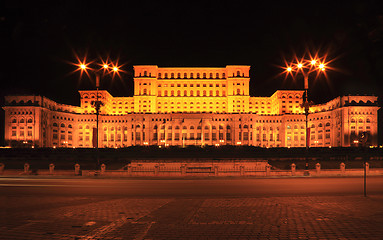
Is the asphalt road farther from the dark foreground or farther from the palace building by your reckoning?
the palace building

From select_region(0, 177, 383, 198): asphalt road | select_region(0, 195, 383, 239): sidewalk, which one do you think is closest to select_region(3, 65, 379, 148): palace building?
select_region(0, 177, 383, 198): asphalt road

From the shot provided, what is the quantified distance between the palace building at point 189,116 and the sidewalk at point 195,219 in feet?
357

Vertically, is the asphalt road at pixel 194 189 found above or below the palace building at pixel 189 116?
below

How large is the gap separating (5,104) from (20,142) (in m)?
16.6

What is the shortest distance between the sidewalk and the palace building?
357 feet

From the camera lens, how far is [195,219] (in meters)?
10.7

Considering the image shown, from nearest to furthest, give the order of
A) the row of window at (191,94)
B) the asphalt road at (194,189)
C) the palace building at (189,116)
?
the asphalt road at (194,189) → the palace building at (189,116) → the row of window at (191,94)

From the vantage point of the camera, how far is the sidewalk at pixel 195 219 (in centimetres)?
880

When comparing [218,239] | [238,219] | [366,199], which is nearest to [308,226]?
[238,219]

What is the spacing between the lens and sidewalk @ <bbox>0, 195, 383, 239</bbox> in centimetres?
880

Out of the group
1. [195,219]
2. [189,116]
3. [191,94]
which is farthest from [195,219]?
[191,94]

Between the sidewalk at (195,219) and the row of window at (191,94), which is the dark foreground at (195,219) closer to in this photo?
the sidewalk at (195,219)

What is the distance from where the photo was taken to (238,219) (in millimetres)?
10586

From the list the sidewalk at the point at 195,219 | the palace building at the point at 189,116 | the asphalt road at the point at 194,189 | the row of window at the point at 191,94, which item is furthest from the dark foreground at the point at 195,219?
the row of window at the point at 191,94
